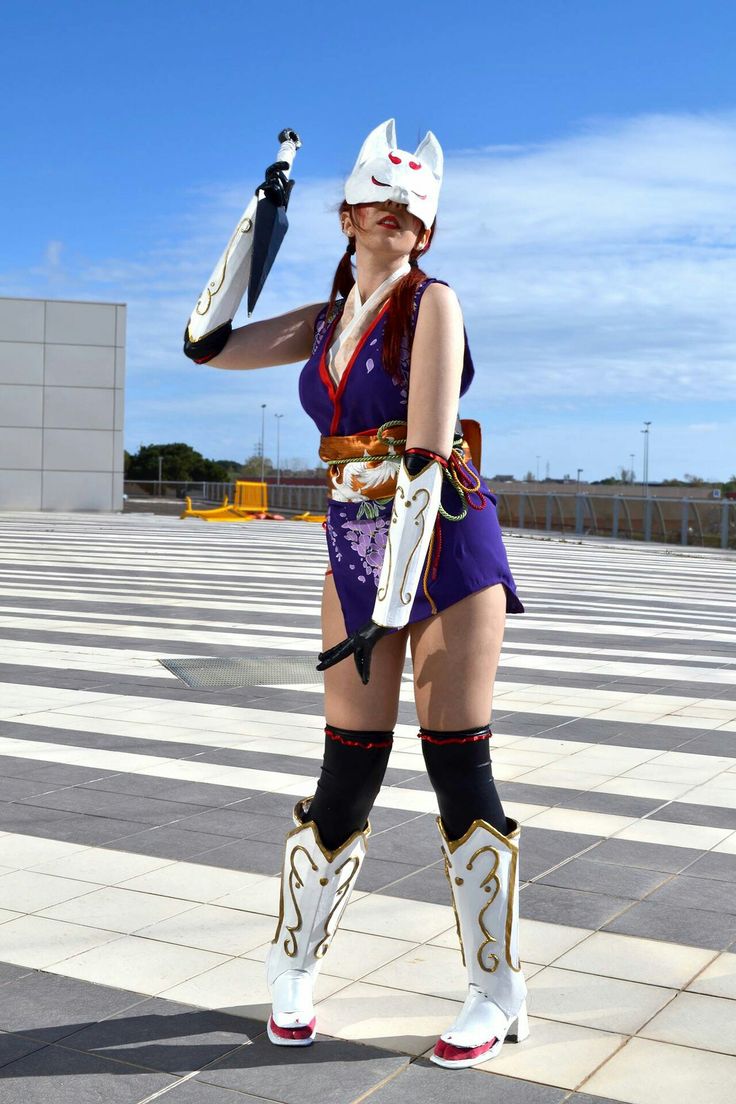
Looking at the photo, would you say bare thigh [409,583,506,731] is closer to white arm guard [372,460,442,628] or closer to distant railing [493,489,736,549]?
white arm guard [372,460,442,628]

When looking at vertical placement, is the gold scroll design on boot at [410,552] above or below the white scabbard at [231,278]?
below

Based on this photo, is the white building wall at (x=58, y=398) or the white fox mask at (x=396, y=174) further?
the white building wall at (x=58, y=398)

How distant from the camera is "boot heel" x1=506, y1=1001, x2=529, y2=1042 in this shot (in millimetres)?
2822

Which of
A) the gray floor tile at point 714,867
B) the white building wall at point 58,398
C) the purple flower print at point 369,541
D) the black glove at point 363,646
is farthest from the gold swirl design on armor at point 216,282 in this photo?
the white building wall at point 58,398

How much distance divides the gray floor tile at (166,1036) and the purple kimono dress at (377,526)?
3.02ft

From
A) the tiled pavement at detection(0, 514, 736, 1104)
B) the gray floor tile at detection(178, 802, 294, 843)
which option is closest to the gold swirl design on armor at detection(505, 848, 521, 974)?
the tiled pavement at detection(0, 514, 736, 1104)

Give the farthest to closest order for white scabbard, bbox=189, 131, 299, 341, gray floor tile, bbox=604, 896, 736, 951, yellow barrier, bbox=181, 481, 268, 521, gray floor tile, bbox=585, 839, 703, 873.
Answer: yellow barrier, bbox=181, 481, 268, 521 → gray floor tile, bbox=585, 839, 703, 873 → gray floor tile, bbox=604, 896, 736, 951 → white scabbard, bbox=189, 131, 299, 341

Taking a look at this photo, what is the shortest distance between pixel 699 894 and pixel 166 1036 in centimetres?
172

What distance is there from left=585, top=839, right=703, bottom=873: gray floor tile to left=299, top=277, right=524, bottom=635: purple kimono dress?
1.50 meters

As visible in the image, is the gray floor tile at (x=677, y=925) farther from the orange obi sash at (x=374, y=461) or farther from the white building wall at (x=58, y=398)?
the white building wall at (x=58, y=398)

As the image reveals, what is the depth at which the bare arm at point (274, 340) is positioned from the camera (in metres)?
3.18

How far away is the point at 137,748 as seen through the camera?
5645mm

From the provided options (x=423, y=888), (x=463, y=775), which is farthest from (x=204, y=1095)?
(x=423, y=888)

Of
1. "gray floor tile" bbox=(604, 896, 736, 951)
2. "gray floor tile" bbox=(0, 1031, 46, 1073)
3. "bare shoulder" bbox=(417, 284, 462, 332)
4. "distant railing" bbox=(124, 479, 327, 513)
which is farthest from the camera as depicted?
"distant railing" bbox=(124, 479, 327, 513)
